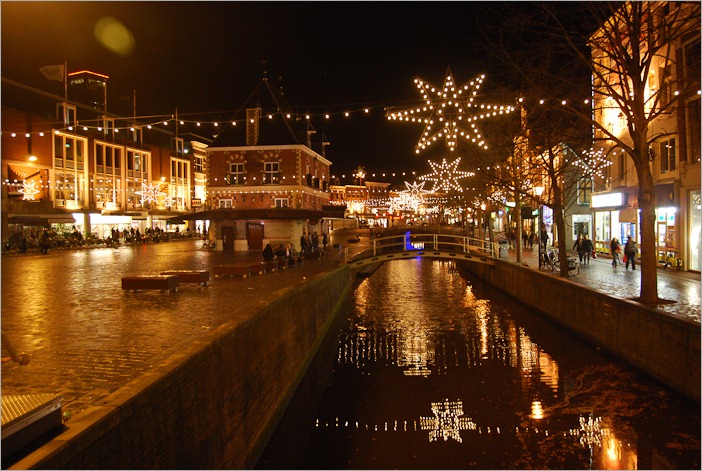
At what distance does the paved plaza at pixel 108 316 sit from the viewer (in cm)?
767

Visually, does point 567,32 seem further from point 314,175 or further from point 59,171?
point 59,171

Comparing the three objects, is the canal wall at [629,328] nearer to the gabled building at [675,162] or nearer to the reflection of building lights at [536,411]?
the reflection of building lights at [536,411]

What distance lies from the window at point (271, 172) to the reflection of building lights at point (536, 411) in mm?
34504

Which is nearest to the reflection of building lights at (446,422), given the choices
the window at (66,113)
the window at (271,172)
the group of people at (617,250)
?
the group of people at (617,250)

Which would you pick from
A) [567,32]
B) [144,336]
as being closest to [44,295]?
[144,336]

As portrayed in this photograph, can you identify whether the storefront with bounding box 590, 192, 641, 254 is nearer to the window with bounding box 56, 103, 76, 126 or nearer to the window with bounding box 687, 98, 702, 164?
the window with bounding box 687, 98, 702, 164

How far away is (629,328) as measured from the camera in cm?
1433

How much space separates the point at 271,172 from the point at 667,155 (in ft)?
95.9

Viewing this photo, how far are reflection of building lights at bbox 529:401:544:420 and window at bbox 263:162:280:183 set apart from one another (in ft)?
113

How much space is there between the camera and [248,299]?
15438 millimetres

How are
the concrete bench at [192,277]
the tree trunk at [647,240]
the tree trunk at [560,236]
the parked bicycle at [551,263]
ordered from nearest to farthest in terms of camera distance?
the tree trunk at [647,240]
the concrete bench at [192,277]
the tree trunk at [560,236]
the parked bicycle at [551,263]

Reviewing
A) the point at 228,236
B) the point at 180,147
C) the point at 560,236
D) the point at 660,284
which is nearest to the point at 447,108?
the point at 560,236

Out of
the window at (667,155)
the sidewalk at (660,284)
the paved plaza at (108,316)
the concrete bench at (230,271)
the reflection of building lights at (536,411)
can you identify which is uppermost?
the window at (667,155)

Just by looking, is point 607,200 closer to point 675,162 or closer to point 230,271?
point 675,162
